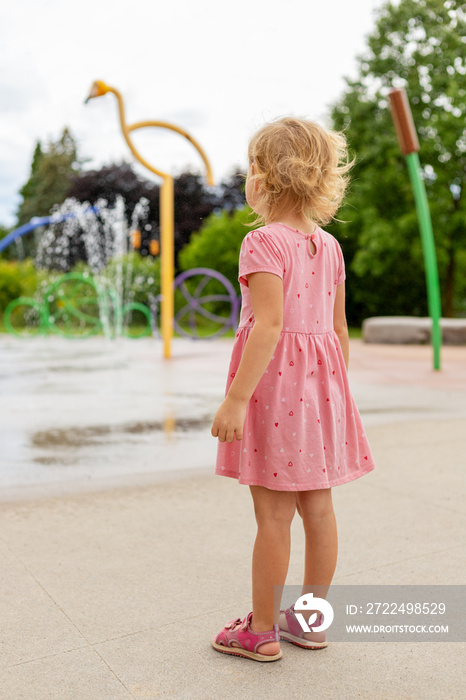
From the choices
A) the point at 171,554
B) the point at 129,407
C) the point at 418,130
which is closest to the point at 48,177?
the point at 418,130

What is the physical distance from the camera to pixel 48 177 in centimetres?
5578

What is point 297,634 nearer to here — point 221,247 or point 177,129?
point 177,129

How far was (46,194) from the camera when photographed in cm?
5553

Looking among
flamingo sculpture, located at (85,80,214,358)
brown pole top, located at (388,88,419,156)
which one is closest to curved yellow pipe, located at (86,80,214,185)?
flamingo sculpture, located at (85,80,214,358)

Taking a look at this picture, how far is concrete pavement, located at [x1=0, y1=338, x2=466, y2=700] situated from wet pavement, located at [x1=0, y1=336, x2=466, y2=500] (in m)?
0.03

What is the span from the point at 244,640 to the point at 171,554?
0.80 meters

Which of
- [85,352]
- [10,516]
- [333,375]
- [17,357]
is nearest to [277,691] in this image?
[333,375]

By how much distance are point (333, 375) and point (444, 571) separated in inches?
40.3

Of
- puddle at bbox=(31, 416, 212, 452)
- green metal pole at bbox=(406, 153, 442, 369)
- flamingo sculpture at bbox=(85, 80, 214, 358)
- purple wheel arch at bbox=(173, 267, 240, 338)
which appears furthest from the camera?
purple wheel arch at bbox=(173, 267, 240, 338)

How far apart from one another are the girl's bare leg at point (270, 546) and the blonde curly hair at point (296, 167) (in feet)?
2.65

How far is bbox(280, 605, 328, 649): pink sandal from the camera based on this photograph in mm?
2191

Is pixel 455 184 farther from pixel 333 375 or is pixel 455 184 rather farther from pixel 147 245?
pixel 333 375

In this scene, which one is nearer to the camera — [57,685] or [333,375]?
[57,685]

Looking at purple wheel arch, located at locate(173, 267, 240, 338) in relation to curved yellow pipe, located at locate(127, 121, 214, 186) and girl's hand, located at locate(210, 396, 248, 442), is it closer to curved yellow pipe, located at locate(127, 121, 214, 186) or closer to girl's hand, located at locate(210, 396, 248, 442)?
curved yellow pipe, located at locate(127, 121, 214, 186)
